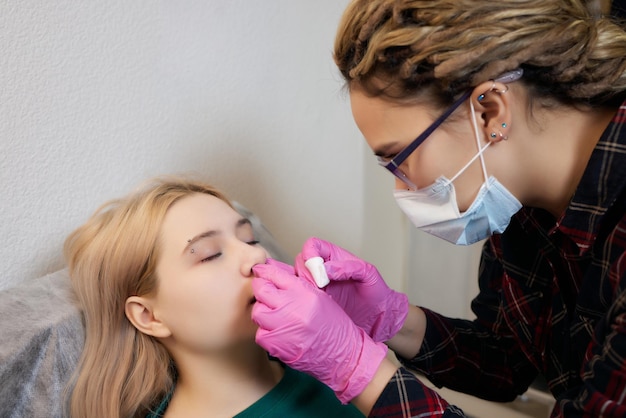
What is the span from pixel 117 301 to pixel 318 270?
0.48 meters

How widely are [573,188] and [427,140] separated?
32cm

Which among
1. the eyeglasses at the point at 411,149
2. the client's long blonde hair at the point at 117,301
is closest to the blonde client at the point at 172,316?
the client's long blonde hair at the point at 117,301

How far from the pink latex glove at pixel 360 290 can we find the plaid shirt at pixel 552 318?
0.45 ft

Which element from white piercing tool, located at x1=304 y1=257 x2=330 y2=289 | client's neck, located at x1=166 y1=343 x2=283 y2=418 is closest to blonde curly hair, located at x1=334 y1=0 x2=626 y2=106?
white piercing tool, located at x1=304 y1=257 x2=330 y2=289

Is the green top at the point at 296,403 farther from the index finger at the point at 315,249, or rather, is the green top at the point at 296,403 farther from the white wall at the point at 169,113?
the white wall at the point at 169,113

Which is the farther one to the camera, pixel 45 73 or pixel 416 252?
pixel 416 252

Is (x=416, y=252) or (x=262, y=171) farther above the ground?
(x=262, y=171)

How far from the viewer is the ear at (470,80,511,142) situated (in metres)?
1.01

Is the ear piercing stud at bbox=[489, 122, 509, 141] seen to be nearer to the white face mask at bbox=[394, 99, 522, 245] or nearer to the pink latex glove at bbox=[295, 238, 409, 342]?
the white face mask at bbox=[394, 99, 522, 245]

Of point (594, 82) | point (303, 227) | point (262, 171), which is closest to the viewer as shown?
point (594, 82)

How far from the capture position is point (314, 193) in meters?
2.11

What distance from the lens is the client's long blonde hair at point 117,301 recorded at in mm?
1235

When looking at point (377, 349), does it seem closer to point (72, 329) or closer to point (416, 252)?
point (72, 329)

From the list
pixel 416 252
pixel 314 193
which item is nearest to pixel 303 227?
pixel 314 193
